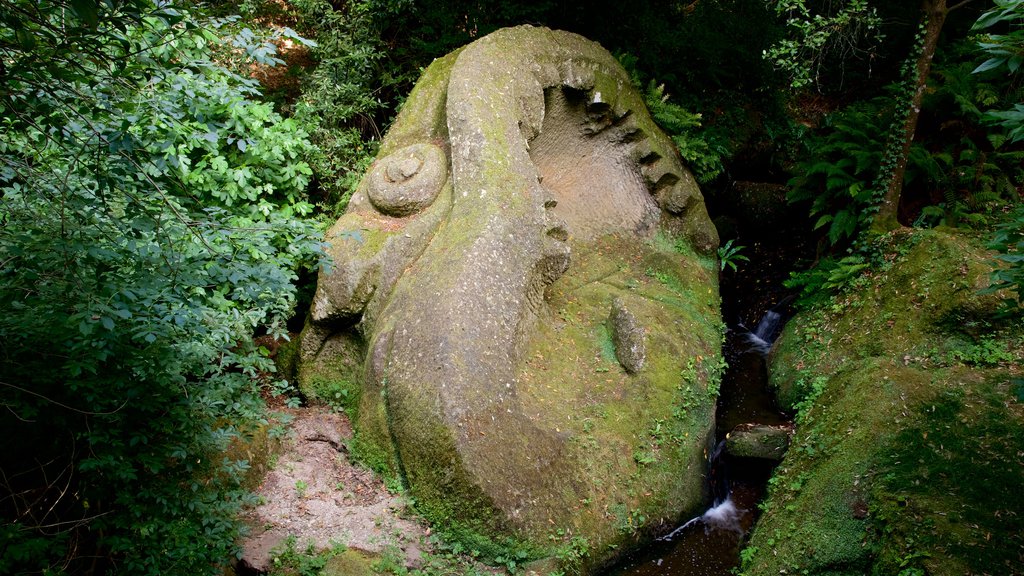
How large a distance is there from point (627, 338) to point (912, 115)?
16.4 ft

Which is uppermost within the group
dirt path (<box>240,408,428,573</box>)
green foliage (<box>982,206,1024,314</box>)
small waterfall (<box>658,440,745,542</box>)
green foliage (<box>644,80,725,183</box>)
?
green foliage (<box>982,206,1024,314</box>)

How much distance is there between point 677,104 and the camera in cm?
1123

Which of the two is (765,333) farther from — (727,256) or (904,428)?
(904,428)

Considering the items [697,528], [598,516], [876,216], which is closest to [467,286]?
[598,516]

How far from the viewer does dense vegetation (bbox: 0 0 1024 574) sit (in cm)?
391

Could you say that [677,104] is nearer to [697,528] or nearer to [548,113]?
[548,113]

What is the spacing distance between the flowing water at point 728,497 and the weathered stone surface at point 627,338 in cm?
150

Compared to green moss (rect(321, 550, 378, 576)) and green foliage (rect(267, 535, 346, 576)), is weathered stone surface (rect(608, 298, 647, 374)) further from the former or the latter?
green foliage (rect(267, 535, 346, 576))

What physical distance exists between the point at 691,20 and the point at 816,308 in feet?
19.3

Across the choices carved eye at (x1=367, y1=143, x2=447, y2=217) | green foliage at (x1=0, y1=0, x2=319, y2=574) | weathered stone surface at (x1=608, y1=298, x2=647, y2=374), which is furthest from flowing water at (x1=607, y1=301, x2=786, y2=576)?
carved eye at (x1=367, y1=143, x2=447, y2=217)

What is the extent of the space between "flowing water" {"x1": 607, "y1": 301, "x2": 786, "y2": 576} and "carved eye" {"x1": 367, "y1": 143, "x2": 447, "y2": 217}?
4.53m

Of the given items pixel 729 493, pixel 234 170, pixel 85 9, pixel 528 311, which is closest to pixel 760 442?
pixel 729 493

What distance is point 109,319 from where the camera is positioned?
338 cm

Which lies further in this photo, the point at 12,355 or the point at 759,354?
the point at 759,354
